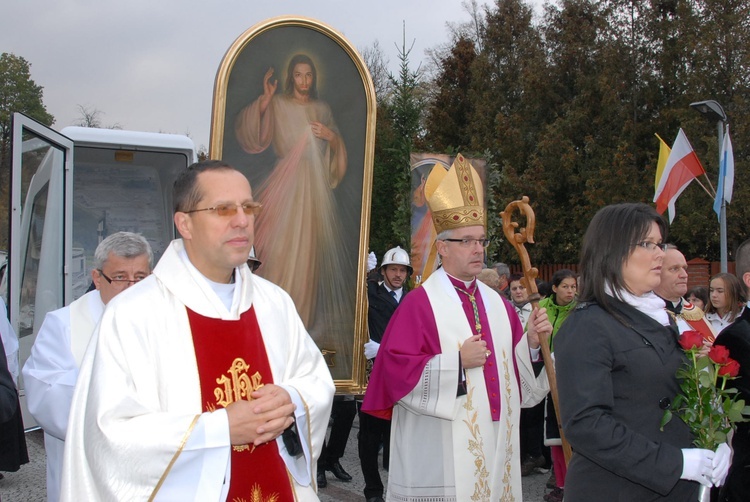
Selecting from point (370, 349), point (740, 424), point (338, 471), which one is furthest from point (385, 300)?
point (740, 424)

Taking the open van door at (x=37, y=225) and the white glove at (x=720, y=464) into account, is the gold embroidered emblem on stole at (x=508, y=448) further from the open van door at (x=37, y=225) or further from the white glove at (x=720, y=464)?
the open van door at (x=37, y=225)

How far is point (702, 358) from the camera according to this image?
2.80m

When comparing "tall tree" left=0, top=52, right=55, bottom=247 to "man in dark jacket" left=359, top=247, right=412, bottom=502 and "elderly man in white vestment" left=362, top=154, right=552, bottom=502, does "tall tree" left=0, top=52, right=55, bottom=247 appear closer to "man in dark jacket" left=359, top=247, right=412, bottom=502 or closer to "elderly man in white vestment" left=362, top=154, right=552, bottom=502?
"man in dark jacket" left=359, top=247, right=412, bottom=502

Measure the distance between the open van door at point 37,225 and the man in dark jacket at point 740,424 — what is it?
4603mm

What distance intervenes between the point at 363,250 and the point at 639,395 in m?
4.68

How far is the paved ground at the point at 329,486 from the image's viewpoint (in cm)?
694

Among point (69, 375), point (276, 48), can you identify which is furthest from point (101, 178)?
point (69, 375)

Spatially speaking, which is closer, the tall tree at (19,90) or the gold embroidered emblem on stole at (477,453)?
the gold embroidered emblem on stole at (477,453)

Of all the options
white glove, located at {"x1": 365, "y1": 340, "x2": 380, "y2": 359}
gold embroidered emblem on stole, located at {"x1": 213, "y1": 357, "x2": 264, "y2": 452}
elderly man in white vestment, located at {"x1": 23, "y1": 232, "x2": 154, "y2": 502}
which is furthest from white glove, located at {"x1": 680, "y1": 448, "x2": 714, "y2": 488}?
white glove, located at {"x1": 365, "y1": 340, "x2": 380, "y2": 359}

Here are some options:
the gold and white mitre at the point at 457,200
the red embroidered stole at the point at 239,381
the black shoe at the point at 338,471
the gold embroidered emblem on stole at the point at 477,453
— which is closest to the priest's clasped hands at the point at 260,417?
the red embroidered stole at the point at 239,381

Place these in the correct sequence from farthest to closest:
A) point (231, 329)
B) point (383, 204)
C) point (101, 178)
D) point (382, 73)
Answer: point (382, 73)
point (383, 204)
point (101, 178)
point (231, 329)

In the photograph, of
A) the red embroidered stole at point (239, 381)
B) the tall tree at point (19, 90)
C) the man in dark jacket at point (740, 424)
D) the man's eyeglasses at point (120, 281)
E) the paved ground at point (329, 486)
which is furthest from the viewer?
the tall tree at point (19, 90)

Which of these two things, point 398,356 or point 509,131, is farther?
point 509,131

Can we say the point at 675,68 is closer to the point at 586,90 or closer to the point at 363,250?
the point at 586,90
